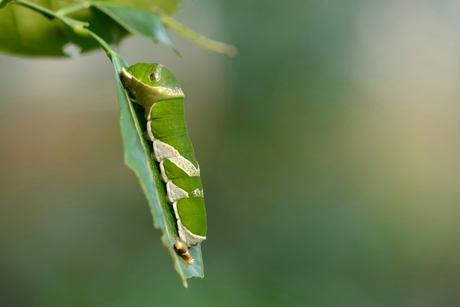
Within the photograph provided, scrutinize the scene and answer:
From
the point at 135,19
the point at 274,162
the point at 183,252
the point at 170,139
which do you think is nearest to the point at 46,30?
the point at 135,19

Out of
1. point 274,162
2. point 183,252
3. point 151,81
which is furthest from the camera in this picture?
point 274,162

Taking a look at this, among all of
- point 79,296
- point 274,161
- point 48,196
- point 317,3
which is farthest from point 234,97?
point 79,296

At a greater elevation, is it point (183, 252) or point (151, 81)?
point (151, 81)

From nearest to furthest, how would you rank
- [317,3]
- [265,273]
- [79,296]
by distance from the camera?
[79,296] < [265,273] < [317,3]

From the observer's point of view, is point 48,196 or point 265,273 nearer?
point 265,273

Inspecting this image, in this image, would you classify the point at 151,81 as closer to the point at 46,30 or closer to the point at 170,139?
the point at 170,139

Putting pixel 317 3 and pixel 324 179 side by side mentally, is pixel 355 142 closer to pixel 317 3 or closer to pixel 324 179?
pixel 324 179

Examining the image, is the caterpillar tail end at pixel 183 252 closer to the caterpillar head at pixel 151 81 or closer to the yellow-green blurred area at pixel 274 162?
the caterpillar head at pixel 151 81
